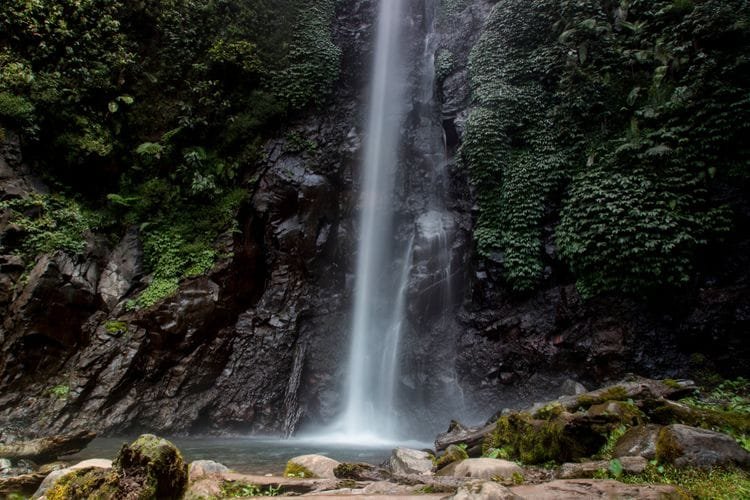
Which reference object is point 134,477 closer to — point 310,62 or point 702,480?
point 702,480

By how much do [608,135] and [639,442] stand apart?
914 cm

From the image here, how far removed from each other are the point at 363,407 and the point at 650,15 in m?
13.4

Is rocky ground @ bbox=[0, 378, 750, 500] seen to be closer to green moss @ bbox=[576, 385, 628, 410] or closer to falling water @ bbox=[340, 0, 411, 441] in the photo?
green moss @ bbox=[576, 385, 628, 410]

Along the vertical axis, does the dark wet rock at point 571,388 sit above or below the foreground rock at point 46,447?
above

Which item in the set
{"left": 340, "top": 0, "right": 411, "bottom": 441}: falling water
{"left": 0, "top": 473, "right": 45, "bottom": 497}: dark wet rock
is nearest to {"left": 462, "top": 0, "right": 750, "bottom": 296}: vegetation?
{"left": 340, "top": 0, "right": 411, "bottom": 441}: falling water

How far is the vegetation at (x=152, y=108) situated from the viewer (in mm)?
11336

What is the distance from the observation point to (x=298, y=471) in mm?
5305

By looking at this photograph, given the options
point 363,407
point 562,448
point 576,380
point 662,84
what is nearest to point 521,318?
point 576,380

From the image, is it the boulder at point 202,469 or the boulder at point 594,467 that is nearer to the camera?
the boulder at point 594,467

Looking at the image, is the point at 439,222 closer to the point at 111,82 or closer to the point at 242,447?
the point at 242,447

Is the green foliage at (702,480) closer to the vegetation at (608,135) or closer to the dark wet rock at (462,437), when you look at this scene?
the dark wet rock at (462,437)

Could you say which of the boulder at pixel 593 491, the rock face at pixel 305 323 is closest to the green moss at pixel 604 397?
the boulder at pixel 593 491

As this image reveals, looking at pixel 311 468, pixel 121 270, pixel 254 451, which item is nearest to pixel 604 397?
pixel 311 468

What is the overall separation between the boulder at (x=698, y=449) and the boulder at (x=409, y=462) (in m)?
2.96
